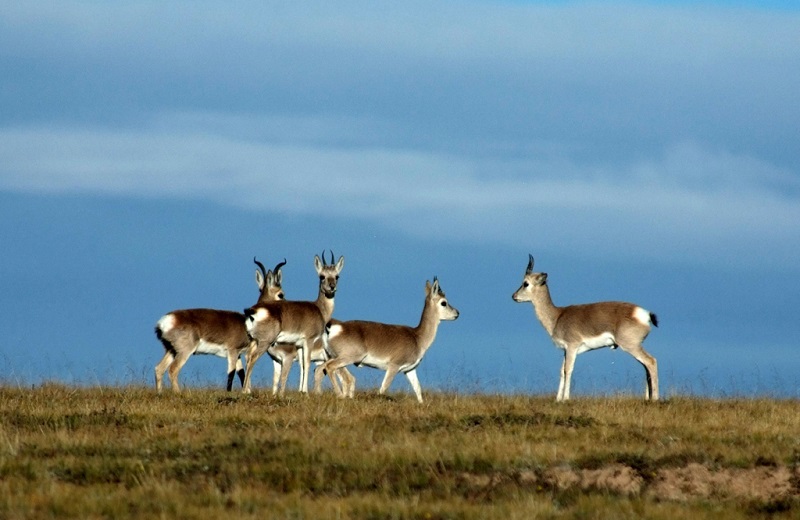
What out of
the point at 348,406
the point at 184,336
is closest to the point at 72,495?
the point at 348,406

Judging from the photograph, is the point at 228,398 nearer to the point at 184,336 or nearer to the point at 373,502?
the point at 184,336

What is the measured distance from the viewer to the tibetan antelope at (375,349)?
19062mm

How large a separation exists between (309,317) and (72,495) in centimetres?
989

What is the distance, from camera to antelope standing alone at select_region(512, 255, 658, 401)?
760 inches

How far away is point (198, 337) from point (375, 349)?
2.82 metres

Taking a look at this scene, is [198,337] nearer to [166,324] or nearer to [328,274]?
[166,324]

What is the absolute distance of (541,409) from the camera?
16.0m

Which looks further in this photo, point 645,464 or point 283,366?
point 283,366

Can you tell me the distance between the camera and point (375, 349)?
63.3 feet

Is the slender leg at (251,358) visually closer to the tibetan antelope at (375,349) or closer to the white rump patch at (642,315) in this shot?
the tibetan antelope at (375,349)

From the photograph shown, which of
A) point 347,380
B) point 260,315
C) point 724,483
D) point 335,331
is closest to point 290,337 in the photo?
point 260,315

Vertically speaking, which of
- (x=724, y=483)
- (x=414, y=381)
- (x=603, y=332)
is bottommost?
(x=724, y=483)

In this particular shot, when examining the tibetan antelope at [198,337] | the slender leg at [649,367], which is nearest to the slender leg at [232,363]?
the tibetan antelope at [198,337]

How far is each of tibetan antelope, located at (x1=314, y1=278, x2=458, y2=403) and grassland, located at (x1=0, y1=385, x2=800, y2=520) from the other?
332 cm
